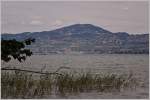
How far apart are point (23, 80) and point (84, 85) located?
285cm

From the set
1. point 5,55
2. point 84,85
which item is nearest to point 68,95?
point 84,85

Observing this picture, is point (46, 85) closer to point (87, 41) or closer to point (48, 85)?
point (48, 85)

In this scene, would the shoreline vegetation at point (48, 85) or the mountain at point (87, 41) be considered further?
the mountain at point (87, 41)

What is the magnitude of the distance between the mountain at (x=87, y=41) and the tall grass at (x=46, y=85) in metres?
111

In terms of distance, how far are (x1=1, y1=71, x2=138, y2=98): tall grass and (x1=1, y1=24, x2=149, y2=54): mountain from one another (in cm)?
11081

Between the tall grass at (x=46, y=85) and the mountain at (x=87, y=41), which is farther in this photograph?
the mountain at (x=87, y=41)

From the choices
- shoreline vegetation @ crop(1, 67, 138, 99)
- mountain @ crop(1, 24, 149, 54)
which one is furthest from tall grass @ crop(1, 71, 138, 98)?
mountain @ crop(1, 24, 149, 54)

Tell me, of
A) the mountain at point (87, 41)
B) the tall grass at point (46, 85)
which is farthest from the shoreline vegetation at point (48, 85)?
the mountain at point (87, 41)

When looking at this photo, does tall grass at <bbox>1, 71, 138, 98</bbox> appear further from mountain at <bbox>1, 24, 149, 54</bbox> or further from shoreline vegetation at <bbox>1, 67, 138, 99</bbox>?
mountain at <bbox>1, 24, 149, 54</bbox>

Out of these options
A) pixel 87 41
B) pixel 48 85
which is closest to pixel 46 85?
pixel 48 85

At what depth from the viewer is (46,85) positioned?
1365 centimetres

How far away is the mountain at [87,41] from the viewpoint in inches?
5583

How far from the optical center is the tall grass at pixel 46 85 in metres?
12.9

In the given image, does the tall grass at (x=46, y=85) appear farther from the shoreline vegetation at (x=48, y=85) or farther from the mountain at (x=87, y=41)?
the mountain at (x=87, y=41)
